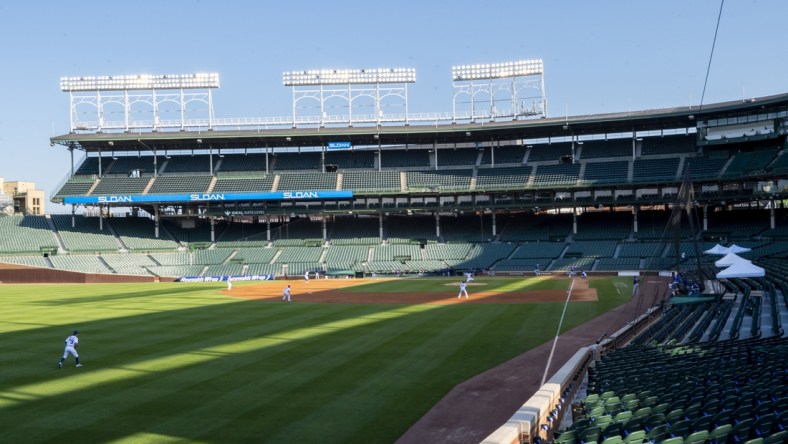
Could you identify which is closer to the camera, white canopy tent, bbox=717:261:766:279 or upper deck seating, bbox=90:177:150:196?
white canopy tent, bbox=717:261:766:279

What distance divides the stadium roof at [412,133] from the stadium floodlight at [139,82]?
5.73m

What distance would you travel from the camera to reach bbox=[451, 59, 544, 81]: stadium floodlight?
6975cm

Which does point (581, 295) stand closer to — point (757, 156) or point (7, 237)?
point (757, 156)

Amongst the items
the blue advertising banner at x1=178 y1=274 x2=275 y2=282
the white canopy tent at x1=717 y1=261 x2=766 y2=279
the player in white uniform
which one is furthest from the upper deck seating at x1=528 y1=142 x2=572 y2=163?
the white canopy tent at x1=717 y1=261 x2=766 y2=279

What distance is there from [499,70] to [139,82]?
41731mm

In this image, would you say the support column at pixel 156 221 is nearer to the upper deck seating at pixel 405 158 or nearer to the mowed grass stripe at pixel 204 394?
the upper deck seating at pixel 405 158

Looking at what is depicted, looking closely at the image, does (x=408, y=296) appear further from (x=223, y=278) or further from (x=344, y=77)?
(x=344, y=77)

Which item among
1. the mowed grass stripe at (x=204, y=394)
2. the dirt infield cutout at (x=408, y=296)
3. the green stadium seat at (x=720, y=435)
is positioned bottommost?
the dirt infield cutout at (x=408, y=296)

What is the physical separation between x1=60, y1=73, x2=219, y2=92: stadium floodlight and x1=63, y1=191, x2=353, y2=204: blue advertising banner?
44.0 ft

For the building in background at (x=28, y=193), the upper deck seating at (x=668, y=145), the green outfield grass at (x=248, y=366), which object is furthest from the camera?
the building in background at (x=28, y=193)

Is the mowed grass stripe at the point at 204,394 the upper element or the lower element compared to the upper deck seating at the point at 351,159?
lower

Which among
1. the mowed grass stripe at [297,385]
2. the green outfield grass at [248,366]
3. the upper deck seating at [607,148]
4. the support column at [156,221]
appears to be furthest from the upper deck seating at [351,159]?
the mowed grass stripe at [297,385]

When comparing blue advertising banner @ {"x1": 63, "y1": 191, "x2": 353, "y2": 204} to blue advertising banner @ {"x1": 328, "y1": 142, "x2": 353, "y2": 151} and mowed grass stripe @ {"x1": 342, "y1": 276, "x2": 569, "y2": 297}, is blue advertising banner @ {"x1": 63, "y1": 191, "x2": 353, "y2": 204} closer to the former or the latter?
blue advertising banner @ {"x1": 328, "y1": 142, "x2": 353, "y2": 151}

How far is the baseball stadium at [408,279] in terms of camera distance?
13438 mm
